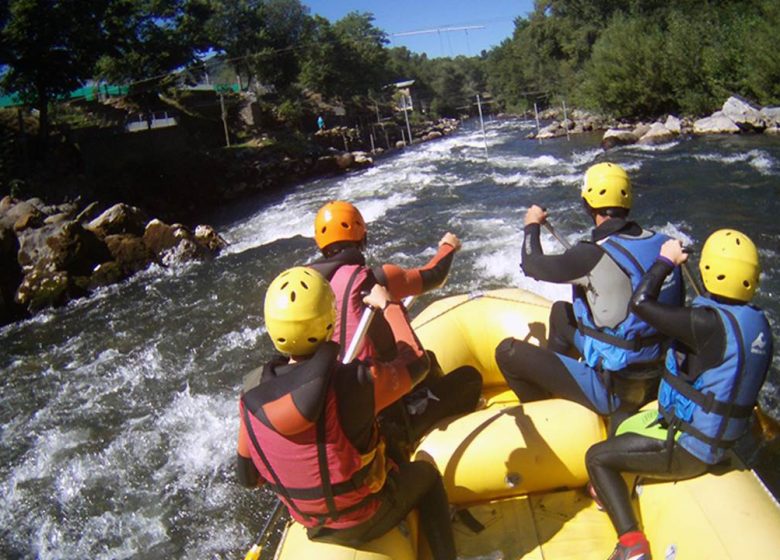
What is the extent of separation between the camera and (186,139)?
2527 cm

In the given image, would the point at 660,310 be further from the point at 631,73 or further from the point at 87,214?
the point at 631,73

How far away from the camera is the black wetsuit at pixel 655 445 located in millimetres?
1953

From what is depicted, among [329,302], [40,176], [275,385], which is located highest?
[40,176]

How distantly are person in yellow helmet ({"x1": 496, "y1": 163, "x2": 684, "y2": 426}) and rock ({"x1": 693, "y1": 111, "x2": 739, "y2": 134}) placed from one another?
21.3m

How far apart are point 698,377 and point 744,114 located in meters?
22.3

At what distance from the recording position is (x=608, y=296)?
8.20 feet

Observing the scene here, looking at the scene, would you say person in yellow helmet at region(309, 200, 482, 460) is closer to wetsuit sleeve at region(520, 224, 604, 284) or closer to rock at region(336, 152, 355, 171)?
wetsuit sleeve at region(520, 224, 604, 284)

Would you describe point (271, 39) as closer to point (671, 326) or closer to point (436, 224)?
point (436, 224)

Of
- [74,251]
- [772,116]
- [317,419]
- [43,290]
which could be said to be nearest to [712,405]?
[317,419]

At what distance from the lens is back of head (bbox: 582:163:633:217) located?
2572 mm

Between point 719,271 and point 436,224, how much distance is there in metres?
11.0

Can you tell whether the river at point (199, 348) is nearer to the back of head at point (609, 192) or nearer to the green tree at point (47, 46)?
the back of head at point (609, 192)

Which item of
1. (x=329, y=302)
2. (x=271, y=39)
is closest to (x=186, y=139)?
(x=271, y=39)

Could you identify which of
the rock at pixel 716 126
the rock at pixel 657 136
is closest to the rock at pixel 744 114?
the rock at pixel 716 126
